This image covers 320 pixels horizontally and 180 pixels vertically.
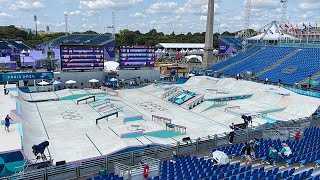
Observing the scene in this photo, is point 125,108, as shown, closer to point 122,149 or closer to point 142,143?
point 142,143

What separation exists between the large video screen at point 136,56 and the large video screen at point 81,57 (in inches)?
174

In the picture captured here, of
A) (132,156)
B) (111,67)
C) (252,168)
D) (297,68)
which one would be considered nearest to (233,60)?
(297,68)

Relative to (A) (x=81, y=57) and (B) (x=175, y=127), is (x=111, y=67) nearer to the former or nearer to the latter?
(A) (x=81, y=57)

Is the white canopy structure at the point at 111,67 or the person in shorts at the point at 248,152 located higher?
the white canopy structure at the point at 111,67

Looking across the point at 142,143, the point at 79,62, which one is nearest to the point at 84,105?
the point at 79,62

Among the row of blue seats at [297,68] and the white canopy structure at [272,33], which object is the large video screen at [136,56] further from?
the white canopy structure at [272,33]

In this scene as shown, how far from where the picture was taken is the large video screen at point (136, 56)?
5688 cm

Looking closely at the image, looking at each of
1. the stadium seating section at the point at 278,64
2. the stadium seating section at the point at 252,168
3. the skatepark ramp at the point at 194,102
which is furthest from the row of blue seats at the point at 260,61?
the stadium seating section at the point at 252,168

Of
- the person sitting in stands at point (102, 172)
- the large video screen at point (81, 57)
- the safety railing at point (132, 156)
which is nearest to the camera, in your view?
the safety railing at point (132, 156)

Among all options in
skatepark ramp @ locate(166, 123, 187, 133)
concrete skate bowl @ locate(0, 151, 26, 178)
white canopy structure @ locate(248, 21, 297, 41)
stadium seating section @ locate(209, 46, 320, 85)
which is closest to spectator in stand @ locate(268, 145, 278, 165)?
skatepark ramp @ locate(166, 123, 187, 133)

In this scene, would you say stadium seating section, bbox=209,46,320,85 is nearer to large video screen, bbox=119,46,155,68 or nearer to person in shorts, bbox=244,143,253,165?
large video screen, bbox=119,46,155,68

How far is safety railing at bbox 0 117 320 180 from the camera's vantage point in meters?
16.4

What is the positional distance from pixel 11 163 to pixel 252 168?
1442cm

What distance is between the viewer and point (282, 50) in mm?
62656
